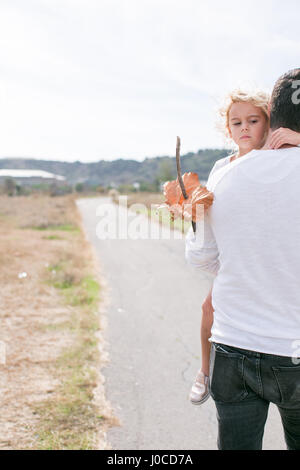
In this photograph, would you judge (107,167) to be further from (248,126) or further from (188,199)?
(188,199)

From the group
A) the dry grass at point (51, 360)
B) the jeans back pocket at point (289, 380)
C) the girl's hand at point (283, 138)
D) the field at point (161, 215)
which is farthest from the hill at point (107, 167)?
the jeans back pocket at point (289, 380)

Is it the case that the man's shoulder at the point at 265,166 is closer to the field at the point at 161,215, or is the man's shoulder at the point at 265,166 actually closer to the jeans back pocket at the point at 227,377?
the field at the point at 161,215

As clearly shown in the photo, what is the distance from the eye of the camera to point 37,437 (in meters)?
3.27

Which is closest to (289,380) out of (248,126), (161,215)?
(161,215)

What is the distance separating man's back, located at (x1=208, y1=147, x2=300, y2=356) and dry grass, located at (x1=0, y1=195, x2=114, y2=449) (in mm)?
2112

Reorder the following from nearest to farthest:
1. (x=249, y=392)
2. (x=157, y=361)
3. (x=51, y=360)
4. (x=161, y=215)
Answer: (x=249, y=392) < (x=161, y=215) < (x=51, y=360) < (x=157, y=361)

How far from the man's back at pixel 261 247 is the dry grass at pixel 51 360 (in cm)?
211

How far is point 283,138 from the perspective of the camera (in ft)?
5.04

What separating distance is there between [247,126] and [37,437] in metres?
2.64

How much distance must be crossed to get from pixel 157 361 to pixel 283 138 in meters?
3.78

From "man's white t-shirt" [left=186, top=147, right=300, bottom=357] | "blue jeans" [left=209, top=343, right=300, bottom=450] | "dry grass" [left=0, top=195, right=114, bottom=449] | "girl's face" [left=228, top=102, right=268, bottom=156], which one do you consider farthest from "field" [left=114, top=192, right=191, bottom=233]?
"dry grass" [left=0, top=195, right=114, bottom=449]

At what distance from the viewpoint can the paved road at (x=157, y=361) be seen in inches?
134

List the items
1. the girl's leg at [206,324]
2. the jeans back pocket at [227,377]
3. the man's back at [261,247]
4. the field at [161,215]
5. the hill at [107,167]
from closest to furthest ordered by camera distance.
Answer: the man's back at [261,247] → the jeans back pocket at [227,377] → the field at [161,215] → the girl's leg at [206,324] → the hill at [107,167]

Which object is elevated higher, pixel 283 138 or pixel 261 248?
pixel 283 138
